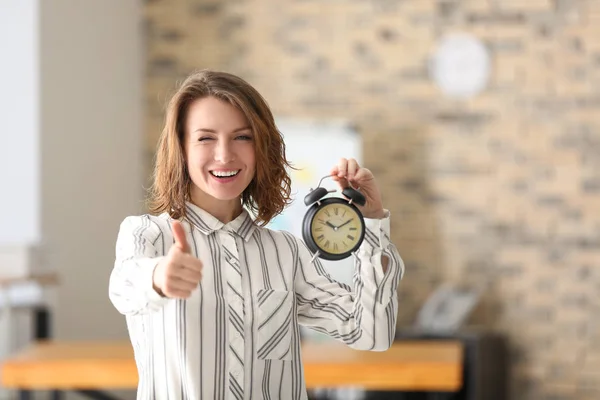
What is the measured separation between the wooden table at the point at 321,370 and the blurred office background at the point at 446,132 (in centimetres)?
202

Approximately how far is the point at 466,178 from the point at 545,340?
1.06m

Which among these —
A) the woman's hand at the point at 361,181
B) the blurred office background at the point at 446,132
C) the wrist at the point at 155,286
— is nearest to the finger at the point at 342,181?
the woman's hand at the point at 361,181

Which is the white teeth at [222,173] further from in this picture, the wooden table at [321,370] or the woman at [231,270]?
the wooden table at [321,370]

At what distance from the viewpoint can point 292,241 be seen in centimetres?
168

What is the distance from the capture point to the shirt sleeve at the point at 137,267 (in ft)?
4.64

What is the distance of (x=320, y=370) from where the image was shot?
3467 mm

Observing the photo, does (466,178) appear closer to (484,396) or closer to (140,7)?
(484,396)

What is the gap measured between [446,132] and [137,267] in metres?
4.79

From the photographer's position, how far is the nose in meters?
1.54

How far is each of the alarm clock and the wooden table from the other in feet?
6.02

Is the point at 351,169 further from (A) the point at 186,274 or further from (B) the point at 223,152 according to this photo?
(A) the point at 186,274

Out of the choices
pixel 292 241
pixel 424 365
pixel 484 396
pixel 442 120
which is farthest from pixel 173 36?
pixel 292 241

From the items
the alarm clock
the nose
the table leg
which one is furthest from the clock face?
the table leg

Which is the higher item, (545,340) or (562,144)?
(562,144)
